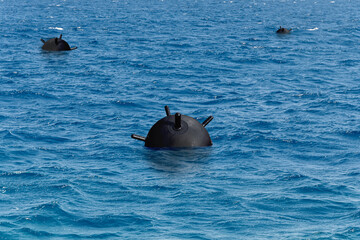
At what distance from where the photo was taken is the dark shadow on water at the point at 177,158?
19.7m

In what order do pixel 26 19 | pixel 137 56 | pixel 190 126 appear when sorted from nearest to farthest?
pixel 190 126 → pixel 137 56 → pixel 26 19

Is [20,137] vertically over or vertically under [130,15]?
under

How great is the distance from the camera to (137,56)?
1785 inches

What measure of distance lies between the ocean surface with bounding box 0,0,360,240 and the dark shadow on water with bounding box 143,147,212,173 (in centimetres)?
6

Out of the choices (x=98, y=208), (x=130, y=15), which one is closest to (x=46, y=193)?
(x=98, y=208)

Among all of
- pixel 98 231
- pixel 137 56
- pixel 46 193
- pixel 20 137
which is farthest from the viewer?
pixel 137 56

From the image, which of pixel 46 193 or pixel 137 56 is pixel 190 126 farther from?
pixel 137 56

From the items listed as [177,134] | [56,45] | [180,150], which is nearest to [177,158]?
[180,150]

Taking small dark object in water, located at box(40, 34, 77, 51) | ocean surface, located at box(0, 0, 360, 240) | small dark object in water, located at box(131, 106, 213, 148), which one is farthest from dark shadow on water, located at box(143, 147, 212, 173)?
small dark object in water, located at box(40, 34, 77, 51)

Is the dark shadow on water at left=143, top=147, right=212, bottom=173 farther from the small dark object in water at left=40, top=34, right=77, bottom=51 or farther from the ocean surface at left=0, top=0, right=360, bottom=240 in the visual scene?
the small dark object in water at left=40, top=34, right=77, bottom=51

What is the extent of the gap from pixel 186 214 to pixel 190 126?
17.5 ft

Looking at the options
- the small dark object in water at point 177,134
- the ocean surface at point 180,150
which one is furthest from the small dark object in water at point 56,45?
the small dark object in water at point 177,134

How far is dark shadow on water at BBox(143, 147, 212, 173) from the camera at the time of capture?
19703mm

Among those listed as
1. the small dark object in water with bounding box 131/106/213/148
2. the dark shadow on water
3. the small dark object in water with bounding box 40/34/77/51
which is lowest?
the dark shadow on water
